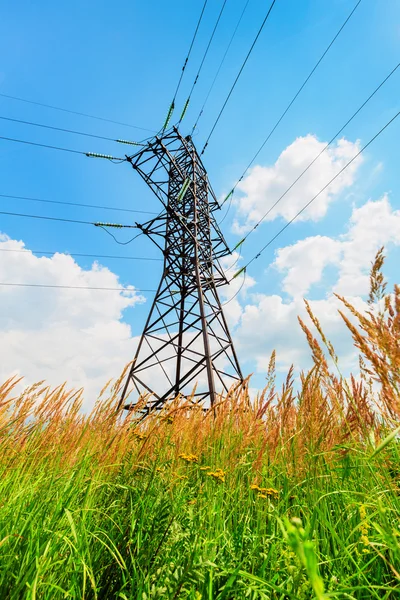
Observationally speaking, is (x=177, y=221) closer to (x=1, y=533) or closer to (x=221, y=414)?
(x=221, y=414)

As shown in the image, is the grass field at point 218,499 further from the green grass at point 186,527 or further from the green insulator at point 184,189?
the green insulator at point 184,189

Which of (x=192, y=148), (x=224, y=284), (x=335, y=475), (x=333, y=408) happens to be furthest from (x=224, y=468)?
(x=192, y=148)

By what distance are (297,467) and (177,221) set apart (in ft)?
35.3

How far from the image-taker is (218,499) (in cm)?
205

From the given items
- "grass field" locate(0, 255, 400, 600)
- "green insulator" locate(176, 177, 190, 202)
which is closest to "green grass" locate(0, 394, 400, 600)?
"grass field" locate(0, 255, 400, 600)

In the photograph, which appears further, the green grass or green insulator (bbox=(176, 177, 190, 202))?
green insulator (bbox=(176, 177, 190, 202))

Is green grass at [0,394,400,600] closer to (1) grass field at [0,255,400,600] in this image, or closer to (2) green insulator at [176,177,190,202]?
(1) grass field at [0,255,400,600]

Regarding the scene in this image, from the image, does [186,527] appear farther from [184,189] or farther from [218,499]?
[184,189]

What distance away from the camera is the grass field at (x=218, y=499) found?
1.30 m

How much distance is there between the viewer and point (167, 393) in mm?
10508

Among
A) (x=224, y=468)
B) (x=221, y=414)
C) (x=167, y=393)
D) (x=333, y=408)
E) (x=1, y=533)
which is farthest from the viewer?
(x=167, y=393)

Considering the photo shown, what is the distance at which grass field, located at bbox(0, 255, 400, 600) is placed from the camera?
1.30 metres

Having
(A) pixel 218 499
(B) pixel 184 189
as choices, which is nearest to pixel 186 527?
(A) pixel 218 499

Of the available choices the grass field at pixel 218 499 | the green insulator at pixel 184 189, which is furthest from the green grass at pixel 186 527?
the green insulator at pixel 184 189
